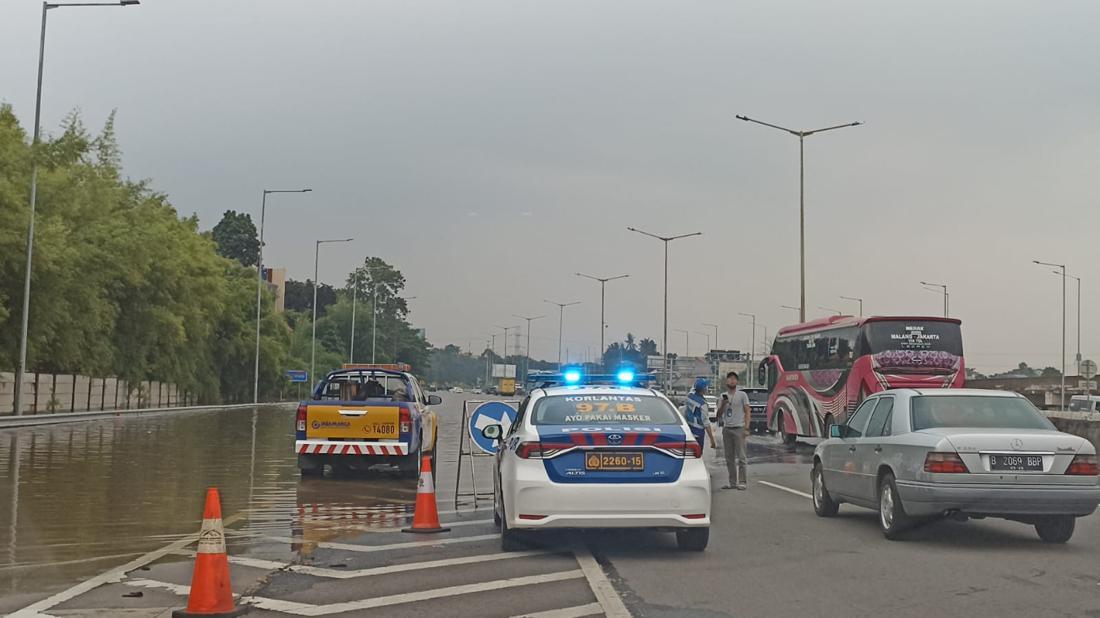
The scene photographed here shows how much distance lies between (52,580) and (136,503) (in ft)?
20.0

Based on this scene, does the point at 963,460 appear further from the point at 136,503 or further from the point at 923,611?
the point at 136,503

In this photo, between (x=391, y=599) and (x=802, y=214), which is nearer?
(x=391, y=599)

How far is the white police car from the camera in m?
10.2

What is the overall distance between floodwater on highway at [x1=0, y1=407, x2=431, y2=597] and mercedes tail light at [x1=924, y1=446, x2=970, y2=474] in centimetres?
583

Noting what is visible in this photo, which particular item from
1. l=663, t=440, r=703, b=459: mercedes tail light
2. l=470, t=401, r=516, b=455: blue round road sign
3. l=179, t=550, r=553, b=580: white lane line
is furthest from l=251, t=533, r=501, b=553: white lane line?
l=470, t=401, r=516, b=455: blue round road sign

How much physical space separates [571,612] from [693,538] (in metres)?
3.01

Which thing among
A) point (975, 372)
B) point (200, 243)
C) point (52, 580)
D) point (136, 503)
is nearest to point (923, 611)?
point (52, 580)

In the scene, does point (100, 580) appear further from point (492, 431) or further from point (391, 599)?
point (492, 431)

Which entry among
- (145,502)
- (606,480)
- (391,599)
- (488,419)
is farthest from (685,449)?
(145,502)

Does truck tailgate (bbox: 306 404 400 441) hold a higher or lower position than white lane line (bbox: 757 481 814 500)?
higher

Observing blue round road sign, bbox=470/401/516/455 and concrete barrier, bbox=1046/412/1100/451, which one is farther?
concrete barrier, bbox=1046/412/1100/451

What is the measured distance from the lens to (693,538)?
10766 mm

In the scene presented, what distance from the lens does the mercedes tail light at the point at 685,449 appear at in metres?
10.5

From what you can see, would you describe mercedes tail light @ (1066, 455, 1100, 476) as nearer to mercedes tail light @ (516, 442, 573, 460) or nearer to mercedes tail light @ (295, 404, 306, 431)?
mercedes tail light @ (516, 442, 573, 460)
